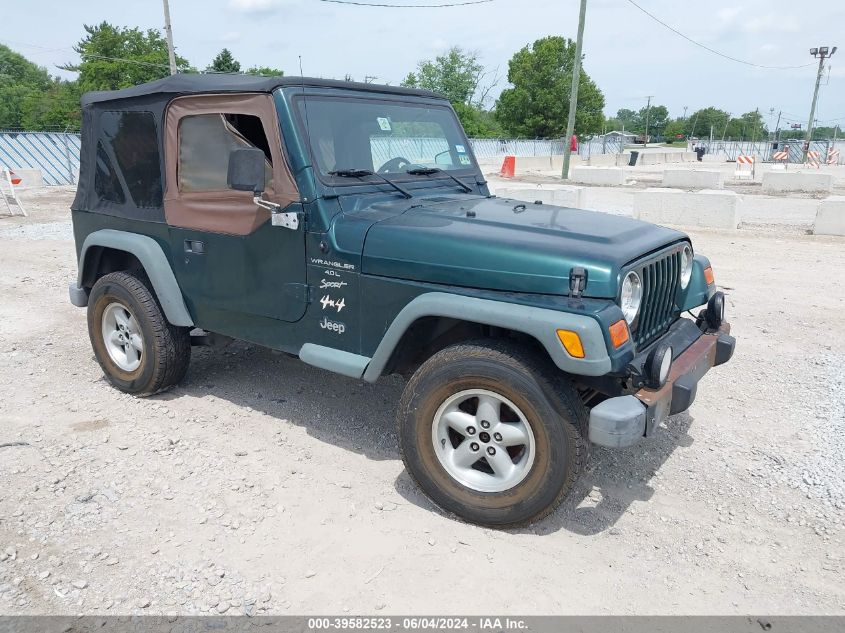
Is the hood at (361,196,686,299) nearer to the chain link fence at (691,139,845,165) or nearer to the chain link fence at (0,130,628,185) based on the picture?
the chain link fence at (0,130,628,185)

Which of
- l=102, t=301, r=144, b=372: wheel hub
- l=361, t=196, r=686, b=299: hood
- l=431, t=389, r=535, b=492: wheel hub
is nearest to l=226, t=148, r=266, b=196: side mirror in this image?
l=361, t=196, r=686, b=299: hood

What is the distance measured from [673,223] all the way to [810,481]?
915cm

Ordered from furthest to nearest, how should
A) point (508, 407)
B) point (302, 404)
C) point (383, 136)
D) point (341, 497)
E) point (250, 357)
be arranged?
point (250, 357)
point (302, 404)
point (383, 136)
point (341, 497)
point (508, 407)


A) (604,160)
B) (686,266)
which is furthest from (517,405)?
(604,160)

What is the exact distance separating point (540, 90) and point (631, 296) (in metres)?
51.5

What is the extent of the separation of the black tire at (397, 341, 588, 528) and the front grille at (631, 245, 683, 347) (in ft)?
1.96

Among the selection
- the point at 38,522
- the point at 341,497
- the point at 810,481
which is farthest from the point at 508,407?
the point at 38,522

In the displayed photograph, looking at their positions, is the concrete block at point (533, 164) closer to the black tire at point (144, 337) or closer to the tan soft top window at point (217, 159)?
the black tire at point (144, 337)

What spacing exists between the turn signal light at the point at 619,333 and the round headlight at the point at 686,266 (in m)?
1.11

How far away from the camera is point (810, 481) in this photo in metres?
3.67

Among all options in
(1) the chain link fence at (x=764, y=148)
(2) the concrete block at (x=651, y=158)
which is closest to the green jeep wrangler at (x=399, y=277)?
(2) the concrete block at (x=651, y=158)

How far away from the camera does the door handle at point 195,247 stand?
412 centimetres

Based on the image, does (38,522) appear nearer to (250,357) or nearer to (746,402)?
(250,357)

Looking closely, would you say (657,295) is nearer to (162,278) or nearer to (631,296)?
(631,296)
